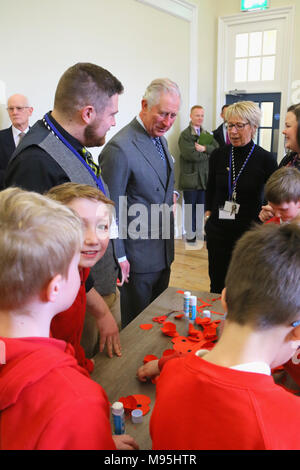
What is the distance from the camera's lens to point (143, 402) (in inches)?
44.9

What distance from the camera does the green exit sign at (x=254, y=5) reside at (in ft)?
19.8

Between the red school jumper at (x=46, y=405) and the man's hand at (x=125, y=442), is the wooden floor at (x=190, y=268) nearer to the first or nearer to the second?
the man's hand at (x=125, y=442)

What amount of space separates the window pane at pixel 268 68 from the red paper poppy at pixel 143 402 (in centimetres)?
619

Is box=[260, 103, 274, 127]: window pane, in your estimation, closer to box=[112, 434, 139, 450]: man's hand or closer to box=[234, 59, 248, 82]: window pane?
box=[234, 59, 248, 82]: window pane

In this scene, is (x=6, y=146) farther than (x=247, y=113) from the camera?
Yes

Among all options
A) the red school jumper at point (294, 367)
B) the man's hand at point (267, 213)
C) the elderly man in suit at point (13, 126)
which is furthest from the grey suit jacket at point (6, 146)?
the red school jumper at point (294, 367)

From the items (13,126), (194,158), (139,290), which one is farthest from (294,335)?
(194,158)

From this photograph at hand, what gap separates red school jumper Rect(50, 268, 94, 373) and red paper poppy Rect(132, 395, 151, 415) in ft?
0.71

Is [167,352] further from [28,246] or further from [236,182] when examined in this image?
[236,182]

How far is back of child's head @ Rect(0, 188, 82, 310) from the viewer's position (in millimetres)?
776

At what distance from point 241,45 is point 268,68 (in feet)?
2.04

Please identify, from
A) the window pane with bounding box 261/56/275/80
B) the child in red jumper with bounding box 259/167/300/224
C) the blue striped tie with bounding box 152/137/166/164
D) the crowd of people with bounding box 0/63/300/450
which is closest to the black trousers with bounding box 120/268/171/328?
the blue striped tie with bounding box 152/137/166/164

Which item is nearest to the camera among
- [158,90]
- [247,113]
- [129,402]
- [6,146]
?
[129,402]
